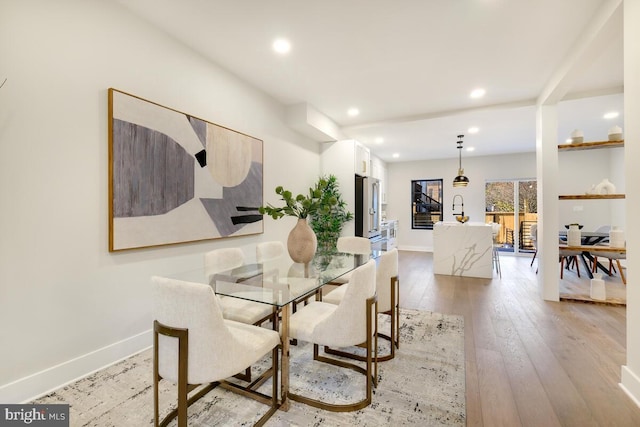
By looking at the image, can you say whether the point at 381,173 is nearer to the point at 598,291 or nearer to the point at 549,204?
the point at 549,204

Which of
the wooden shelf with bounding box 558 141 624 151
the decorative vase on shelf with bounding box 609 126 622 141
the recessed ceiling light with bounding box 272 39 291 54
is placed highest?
the recessed ceiling light with bounding box 272 39 291 54

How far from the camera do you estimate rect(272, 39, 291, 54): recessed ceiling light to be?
273cm

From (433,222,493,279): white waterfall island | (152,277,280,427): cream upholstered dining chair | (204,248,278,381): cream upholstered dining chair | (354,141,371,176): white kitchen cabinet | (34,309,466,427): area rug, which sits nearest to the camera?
(152,277,280,427): cream upholstered dining chair

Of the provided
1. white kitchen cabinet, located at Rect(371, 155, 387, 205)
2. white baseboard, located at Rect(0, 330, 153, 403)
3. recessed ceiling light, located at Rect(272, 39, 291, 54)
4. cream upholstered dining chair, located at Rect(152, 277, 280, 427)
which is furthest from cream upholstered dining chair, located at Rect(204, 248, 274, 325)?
white kitchen cabinet, located at Rect(371, 155, 387, 205)

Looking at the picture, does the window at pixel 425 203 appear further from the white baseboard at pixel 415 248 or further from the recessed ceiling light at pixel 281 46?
the recessed ceiling light at pixel 281 46

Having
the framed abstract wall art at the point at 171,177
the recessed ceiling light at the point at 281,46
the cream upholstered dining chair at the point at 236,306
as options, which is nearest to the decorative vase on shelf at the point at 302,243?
the cream upholstered dining chair at the point at 236,306

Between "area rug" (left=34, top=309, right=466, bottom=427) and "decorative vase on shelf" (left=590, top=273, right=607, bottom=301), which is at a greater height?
"decorative vase on shelf" (left=590, top=273, right=607, bottom=301)

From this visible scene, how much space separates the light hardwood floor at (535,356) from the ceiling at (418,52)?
2587 millimetres

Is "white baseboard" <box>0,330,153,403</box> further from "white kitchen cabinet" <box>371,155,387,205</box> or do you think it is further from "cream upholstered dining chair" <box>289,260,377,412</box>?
"white kitchen cabinet" <box>371,155,387,205</box>

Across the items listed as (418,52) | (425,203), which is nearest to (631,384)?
(418,52)

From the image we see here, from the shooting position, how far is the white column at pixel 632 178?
5.77 feet

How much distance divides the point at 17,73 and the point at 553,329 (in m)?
4.73

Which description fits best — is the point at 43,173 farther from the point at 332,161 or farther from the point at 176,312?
the point at 332,161

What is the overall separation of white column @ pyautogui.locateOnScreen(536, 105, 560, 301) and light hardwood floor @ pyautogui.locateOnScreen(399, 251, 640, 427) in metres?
0.27
